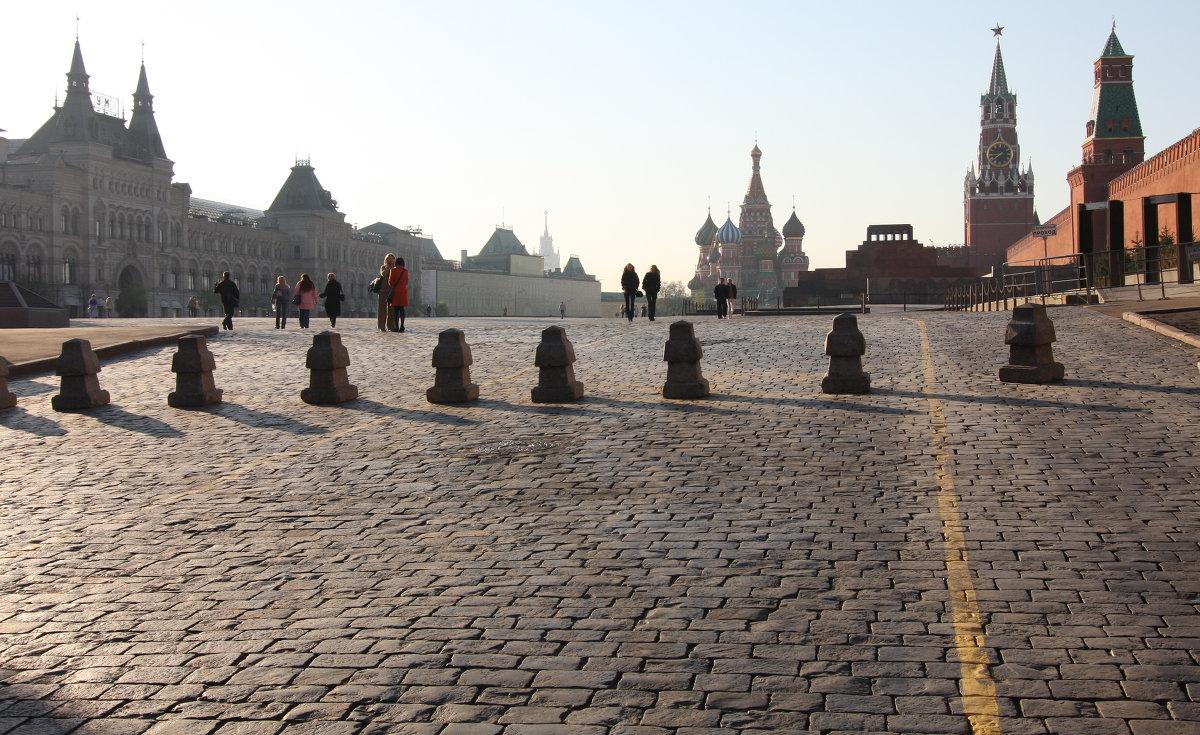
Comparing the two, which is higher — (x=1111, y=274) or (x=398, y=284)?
(x=1111, y=274)

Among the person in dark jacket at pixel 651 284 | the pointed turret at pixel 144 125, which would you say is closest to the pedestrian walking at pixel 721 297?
the person in dark jacket at pixel 651 284

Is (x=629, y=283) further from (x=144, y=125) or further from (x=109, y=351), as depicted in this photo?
(x=144, y=125)

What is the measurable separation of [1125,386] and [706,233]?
516 feet

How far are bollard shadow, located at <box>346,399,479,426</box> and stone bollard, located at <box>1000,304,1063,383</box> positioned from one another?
568 cm

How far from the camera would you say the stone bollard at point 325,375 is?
12750 millimetres

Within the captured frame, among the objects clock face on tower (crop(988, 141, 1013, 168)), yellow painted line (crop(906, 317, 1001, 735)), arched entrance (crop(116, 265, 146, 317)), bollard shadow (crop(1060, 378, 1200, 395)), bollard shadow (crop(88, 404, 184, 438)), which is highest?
clock face on tower (crop(988, 141, 1013, 168))

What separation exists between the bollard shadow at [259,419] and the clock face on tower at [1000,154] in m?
113

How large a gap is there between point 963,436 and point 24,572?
6.60m

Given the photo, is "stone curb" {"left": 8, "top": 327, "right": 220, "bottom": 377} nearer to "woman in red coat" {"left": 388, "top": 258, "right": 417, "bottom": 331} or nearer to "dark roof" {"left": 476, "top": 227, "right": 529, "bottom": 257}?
"woman in red coat" {"left": 388, "top": 258, "right": 417, "bottom": 331}

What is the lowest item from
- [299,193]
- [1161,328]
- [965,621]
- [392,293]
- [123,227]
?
[965,621]

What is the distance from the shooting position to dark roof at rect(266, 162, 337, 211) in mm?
113312

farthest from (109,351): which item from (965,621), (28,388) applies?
(965,621)

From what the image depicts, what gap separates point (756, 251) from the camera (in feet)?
516

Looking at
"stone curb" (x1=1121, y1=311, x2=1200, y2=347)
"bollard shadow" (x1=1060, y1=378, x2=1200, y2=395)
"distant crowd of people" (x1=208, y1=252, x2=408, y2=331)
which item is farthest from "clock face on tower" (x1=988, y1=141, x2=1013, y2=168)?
"bollard shadow" (x1=1060, y1=378, x2=1200, y2=395)
